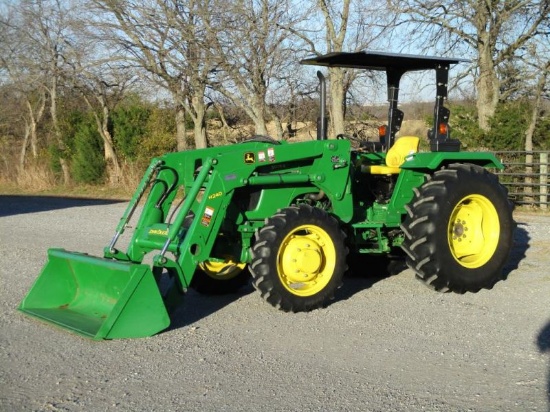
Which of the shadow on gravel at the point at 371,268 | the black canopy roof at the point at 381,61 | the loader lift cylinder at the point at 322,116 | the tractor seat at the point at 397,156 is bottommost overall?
the shadow on gravel at the point at 371,268

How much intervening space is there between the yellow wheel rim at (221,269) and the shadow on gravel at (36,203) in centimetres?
1147

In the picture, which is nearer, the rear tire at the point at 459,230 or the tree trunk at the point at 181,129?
the rear tire at the point at 459,230

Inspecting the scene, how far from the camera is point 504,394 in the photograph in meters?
4.86

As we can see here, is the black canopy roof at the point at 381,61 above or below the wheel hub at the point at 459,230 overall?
above

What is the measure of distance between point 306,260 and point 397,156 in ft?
6.36

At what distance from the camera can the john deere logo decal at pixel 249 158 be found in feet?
22.7

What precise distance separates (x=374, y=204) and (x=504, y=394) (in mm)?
3547

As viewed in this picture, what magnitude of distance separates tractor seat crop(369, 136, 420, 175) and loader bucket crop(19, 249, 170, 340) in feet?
10.1

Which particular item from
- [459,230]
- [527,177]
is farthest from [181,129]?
[459,230]

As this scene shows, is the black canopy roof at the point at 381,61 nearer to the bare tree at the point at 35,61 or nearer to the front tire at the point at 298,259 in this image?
the front tire at the point at 298,259

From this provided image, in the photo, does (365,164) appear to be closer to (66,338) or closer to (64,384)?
(66,338)

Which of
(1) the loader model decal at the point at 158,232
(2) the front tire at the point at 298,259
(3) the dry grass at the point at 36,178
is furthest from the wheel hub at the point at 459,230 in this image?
(3) the dry grass at the point at 36,178

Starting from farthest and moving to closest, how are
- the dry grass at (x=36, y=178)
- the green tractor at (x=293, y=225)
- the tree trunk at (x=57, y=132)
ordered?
1. the dry grass at (x=36, y=178)
2. the tree trunk at (x=57, y=132)
3. the green tractor at (x=293, y=225)

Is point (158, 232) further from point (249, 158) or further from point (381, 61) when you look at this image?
point (381, 61)
